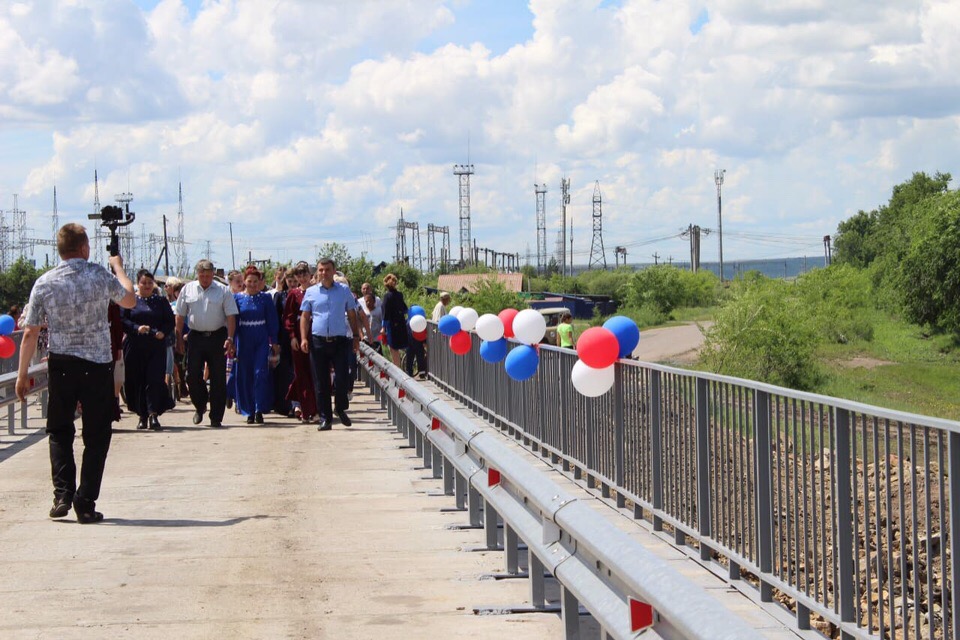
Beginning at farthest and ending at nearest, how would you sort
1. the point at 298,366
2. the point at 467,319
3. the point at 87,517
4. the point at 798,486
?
the point at 467,319, the point at 298,366, the point at 87,517, the point at 798,486

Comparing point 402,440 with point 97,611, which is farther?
point 402,440

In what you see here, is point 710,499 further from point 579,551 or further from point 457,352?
point 457,352

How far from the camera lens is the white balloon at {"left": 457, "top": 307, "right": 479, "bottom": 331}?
57.5 ft

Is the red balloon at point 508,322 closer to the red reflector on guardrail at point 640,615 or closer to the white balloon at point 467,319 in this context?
the white balloon at point 467,319

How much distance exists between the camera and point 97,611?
6883mm

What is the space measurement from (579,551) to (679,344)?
82.8m

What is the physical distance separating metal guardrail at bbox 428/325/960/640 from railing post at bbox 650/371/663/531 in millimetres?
12

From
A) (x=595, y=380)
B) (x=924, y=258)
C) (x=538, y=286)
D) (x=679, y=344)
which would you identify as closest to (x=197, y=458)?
(x=595, y=380)

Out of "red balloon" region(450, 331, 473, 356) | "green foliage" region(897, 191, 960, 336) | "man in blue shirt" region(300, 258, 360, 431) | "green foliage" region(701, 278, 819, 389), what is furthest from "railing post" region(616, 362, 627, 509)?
"green foliage" region(897, 191, 960, 336)

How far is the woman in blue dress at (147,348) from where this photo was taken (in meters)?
16.2

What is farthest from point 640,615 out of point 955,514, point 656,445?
point 656,445

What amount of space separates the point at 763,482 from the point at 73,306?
Result: 16.3ft

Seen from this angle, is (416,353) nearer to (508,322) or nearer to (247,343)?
(247,343)

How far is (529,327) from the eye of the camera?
40.3 feet
